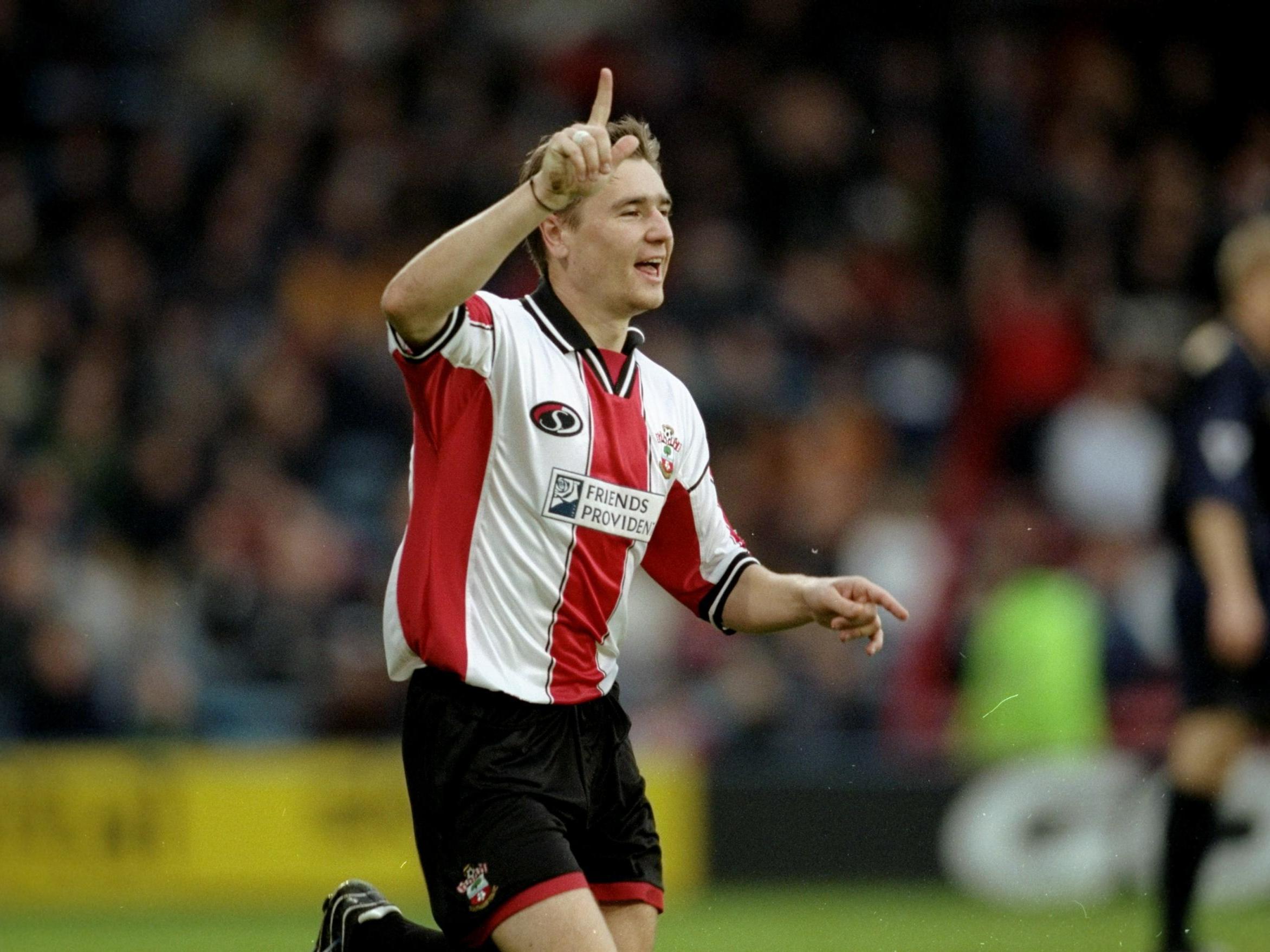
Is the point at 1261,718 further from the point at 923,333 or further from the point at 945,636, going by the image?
Result: the point at 923,333

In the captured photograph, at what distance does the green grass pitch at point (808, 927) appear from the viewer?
8.01m

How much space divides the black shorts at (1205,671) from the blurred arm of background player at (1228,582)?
0.04m

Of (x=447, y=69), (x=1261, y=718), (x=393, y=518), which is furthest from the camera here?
(x=447, y=69)

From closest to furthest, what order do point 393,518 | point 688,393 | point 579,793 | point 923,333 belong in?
point 579,793
point 688,393
point 393,518
point 923,333

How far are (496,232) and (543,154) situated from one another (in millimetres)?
563

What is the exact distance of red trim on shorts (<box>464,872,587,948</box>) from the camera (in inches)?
169

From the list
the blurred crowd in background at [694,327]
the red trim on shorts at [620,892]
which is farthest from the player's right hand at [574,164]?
the blurred crowd in background at [694,327]

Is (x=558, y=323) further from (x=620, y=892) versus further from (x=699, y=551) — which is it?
(x=620, y=892)

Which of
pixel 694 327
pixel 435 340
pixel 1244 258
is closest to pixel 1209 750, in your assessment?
pixel 1244 258

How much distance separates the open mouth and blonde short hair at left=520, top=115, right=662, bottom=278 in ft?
0.61

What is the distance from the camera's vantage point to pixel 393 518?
11242mm

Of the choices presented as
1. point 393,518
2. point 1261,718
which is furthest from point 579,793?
point 393,518

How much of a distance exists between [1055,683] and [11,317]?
6.15 metres

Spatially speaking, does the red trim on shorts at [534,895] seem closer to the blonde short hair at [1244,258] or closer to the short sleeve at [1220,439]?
the short sleeve at [1220,439]
